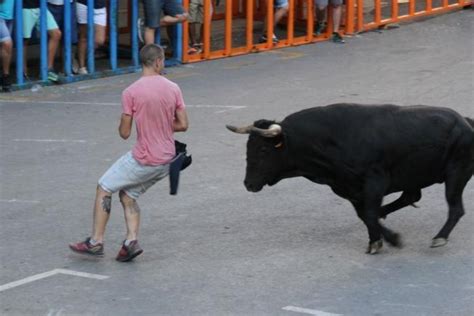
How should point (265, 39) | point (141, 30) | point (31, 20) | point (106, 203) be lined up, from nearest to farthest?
point (106, 203), point (31, 20), point (141, 30), point (265, 39)

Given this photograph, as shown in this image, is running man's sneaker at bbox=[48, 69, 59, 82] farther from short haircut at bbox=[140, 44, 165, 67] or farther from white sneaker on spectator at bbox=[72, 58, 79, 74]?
short haircut at bbox=[140, 44, 165, 67]

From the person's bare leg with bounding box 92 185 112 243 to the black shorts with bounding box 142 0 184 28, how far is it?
7.88m

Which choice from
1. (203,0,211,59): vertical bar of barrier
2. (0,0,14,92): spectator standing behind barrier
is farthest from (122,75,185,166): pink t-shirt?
(203,0,211,59): vertical bar of barrier

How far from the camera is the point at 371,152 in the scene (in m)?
8.31

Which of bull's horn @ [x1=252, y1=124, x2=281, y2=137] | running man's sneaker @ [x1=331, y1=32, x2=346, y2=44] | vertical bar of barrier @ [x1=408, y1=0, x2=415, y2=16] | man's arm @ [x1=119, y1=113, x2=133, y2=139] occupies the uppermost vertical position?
man's arm @ [x1=119, y1=113, x2=133, y2=139]

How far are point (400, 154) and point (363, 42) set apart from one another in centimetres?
1065

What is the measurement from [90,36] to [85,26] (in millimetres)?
151

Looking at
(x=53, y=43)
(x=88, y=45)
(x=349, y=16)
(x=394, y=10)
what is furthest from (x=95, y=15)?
(x=394, y=10)

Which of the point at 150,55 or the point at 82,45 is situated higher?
the point at 150,55

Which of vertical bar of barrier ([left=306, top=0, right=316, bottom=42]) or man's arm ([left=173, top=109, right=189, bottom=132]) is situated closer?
man's arm ([left=173, top=109, right=189, bottom=132])

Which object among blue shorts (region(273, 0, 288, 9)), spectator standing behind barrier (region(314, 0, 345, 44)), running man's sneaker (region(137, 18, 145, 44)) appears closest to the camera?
running man's sneaker (region(137, 18, 145, 44))

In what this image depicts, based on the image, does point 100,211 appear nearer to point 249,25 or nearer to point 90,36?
point 90,36

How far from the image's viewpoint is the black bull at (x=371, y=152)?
8344 mm

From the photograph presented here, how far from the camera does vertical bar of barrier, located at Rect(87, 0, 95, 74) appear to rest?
1531cm
